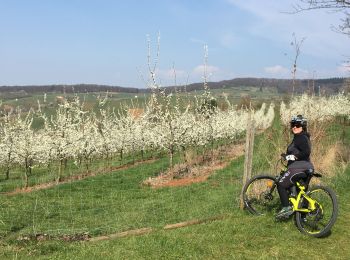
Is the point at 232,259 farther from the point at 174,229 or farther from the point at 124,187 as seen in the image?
the point at 124,187

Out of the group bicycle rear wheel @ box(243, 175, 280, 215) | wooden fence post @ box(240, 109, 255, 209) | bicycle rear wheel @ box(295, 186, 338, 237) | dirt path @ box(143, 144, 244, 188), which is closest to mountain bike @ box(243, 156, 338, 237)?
bicycle rear wheel @ box(295, 186, 338, 237)

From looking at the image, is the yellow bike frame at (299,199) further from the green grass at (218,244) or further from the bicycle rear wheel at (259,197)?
the bicycle rear wheel at (259,197)

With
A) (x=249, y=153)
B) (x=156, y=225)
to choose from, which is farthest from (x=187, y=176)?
(x=249, y=153)

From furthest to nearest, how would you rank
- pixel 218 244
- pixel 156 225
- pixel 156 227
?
pixel 156 225 < pixel 156 227 < pixel 218 244

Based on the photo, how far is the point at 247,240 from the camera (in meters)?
6.87

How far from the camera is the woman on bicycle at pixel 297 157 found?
23.8ft

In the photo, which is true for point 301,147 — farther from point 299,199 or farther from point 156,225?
point 156,225

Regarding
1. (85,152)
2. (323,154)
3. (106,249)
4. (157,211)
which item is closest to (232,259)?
(106,249)

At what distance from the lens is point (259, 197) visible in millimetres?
8672

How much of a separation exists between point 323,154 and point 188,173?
26.2 ft

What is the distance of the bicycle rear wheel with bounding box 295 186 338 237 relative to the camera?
7.00 m

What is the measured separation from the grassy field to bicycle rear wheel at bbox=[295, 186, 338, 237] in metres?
0.18

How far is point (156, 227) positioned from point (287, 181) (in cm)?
279

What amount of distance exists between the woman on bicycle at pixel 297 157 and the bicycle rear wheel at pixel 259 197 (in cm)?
87
